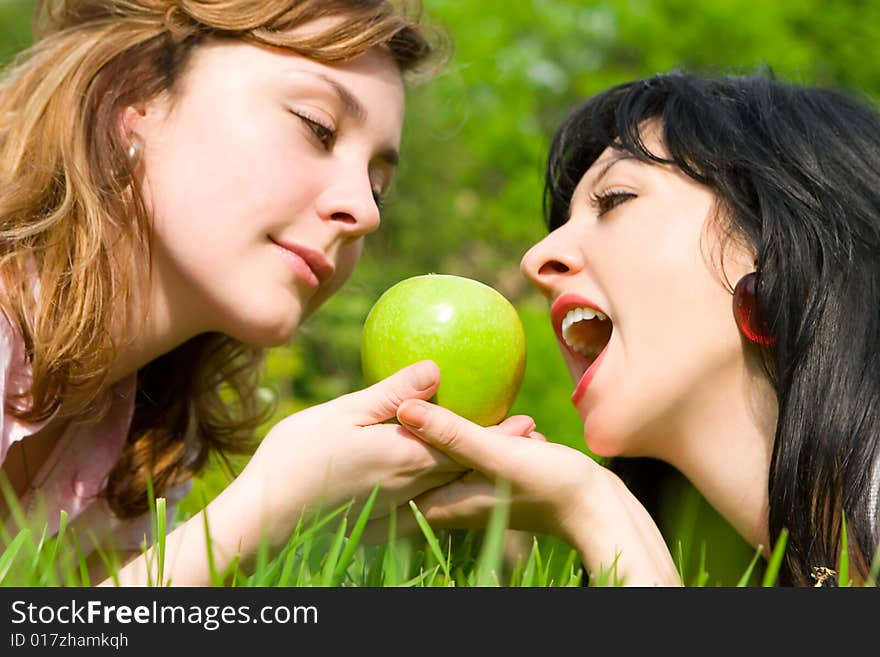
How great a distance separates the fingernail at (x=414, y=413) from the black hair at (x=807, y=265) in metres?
0.83

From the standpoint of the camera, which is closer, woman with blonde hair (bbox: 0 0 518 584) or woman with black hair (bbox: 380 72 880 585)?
woman with black hair (bbox: 380 72 880 585)

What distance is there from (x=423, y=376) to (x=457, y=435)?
164mm

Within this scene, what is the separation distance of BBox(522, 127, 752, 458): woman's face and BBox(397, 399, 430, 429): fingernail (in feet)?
1.56

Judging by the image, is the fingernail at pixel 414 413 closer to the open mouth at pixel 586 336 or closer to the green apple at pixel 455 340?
the green apple at pixel 455 340

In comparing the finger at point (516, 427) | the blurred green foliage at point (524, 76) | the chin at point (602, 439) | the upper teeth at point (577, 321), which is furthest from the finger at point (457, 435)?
the blurred green foliage at point (524, 76)

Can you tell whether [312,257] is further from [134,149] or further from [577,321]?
[577,321]

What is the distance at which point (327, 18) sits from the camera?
9.16 feet

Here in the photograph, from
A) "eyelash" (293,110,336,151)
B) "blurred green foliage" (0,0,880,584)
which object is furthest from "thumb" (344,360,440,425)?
"blurred green foliage" (0,0,880,584)

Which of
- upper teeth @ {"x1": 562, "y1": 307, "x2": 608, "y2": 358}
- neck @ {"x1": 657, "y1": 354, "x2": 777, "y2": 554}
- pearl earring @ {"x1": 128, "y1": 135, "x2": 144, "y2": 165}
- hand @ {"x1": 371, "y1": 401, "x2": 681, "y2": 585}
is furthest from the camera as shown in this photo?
pearl earring @ {"x1": 128, "y1": 135, "x2": 144, "y2": 165}

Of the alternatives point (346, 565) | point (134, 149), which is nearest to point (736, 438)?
point (346, 565)

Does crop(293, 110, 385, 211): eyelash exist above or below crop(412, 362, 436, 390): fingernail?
above

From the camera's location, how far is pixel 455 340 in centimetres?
226

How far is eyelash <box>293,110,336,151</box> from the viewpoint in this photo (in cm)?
261

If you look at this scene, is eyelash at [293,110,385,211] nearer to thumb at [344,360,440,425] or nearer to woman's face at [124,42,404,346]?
woman's face at [124,42,404,346]
